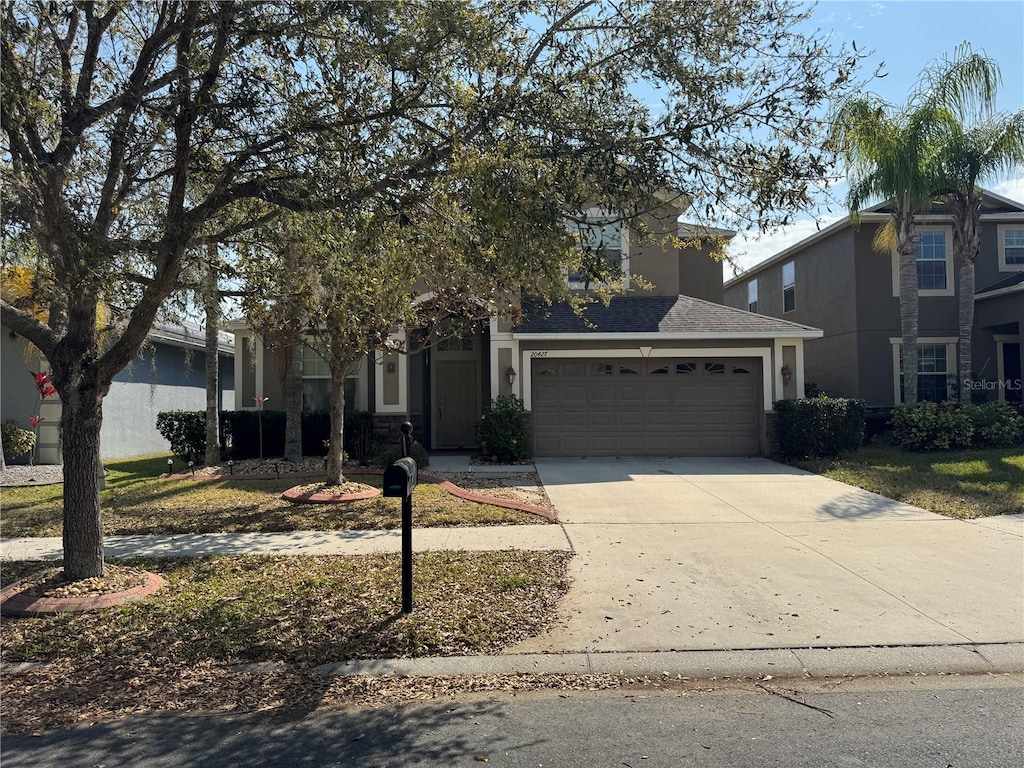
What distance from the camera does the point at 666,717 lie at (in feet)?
13.8

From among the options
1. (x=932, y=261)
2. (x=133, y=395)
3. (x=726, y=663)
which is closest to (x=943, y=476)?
(x=932, y=261)

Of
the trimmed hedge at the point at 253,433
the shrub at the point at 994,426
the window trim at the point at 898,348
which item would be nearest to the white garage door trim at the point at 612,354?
the trimmed hedge at the point at 253,433

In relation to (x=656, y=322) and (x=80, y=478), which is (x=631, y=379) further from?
(x=80, y=478)

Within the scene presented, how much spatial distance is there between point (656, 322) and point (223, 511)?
9.97m

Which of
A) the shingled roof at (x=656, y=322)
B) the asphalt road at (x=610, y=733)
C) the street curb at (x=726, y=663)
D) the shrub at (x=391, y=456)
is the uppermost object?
the shingled roof at (x=656, y=322)

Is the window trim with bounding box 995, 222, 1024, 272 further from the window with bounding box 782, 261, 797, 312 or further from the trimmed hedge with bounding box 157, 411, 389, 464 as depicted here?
the trimmed hedge with bounding box 157, 411, 389, 464

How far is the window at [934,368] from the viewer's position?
19281 millimetres

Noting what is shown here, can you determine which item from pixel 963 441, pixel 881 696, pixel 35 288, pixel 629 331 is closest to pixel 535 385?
pixel 629 331

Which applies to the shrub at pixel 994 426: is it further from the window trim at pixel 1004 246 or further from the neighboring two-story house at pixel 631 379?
the window trim at pixel 1004 246

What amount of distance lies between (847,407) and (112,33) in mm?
14283

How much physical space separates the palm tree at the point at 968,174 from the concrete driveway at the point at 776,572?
8.50 metres

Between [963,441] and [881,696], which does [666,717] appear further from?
[963,441]

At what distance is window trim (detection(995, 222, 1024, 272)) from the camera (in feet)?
63.6

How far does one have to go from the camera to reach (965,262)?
16797 millimetres
